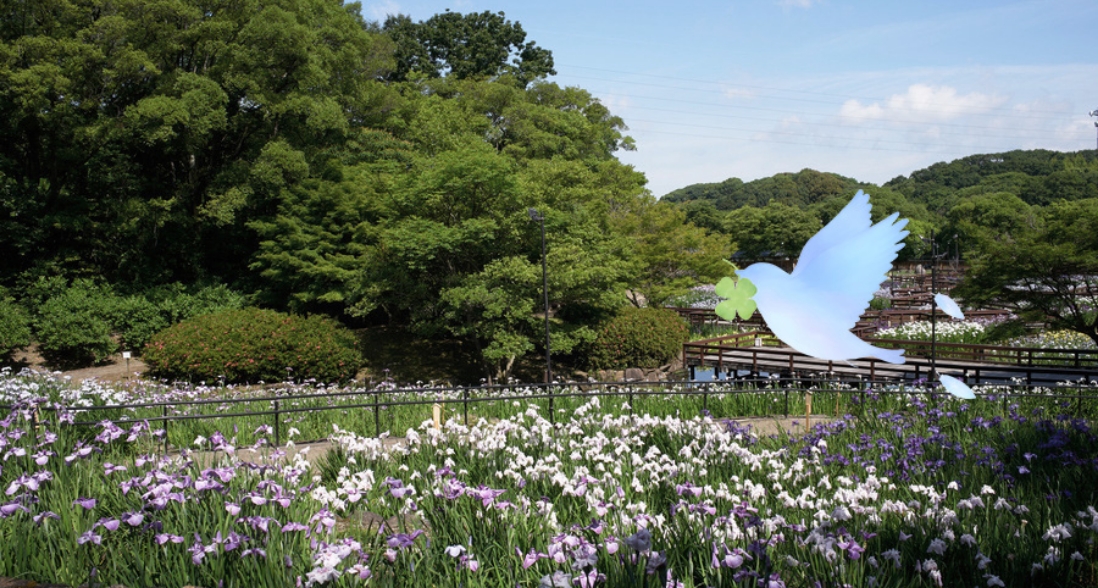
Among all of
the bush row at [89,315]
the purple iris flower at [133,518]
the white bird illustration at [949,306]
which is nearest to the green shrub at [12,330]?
the bush row at [89,315]

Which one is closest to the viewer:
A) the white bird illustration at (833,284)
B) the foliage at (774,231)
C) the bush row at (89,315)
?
the white bird illustration at (833,284)

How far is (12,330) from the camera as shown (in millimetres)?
20188

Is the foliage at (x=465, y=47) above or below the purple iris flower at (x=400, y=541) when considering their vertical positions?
above

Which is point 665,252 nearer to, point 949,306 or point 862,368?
point 862,368

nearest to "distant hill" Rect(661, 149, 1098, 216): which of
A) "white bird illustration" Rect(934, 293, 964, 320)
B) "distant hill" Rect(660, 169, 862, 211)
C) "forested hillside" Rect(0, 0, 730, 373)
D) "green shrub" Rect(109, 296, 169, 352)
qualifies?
"distant hill" Rect(660, 169, 862, 211)

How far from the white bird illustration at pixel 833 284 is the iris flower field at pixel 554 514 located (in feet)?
3.37

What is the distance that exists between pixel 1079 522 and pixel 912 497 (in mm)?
1169

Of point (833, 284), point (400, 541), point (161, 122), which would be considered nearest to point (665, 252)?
point (161, 122)

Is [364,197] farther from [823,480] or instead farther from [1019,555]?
[1019,555]

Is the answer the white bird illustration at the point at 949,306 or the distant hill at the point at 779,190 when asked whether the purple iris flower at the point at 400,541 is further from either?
the distant hill at the point at 779,190

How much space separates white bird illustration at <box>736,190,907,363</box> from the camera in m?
5.63

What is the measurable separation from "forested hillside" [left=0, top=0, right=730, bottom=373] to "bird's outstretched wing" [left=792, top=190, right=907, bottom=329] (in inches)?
491

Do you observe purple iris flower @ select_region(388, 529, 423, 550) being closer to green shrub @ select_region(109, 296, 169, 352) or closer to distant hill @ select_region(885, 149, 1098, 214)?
green shrub @ select_region(109, 296, 169, 352)

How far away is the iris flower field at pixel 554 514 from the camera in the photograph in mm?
3711
